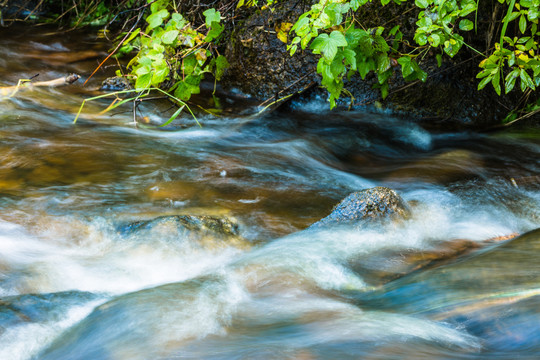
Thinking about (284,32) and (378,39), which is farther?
(284,32)

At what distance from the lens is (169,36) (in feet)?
11.8

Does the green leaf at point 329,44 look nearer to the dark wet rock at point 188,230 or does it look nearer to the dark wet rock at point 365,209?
the dark wet rock at point 365,209

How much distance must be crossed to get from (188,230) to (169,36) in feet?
5.03

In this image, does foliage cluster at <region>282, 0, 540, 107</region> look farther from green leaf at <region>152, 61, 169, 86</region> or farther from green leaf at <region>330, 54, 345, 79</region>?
green leaf at <region>152, 61, 169, 86</region>

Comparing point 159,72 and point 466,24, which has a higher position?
point 466,24

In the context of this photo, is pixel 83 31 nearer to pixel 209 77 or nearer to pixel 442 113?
pixel 209 77

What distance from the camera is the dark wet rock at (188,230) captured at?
8.55 feet

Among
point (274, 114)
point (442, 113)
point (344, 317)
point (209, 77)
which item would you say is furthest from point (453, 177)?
point (209, 77)

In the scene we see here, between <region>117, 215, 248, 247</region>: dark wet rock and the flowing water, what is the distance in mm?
14

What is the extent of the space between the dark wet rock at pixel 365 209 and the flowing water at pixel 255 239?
0.07 m

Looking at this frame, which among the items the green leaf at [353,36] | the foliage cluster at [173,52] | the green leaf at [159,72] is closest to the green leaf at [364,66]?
the green leaf at [353,36]

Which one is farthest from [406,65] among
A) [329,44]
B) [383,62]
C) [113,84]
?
[113,84]

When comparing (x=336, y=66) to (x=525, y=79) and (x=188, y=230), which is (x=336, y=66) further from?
(x=525, y=79)

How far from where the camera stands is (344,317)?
75.7 inches
